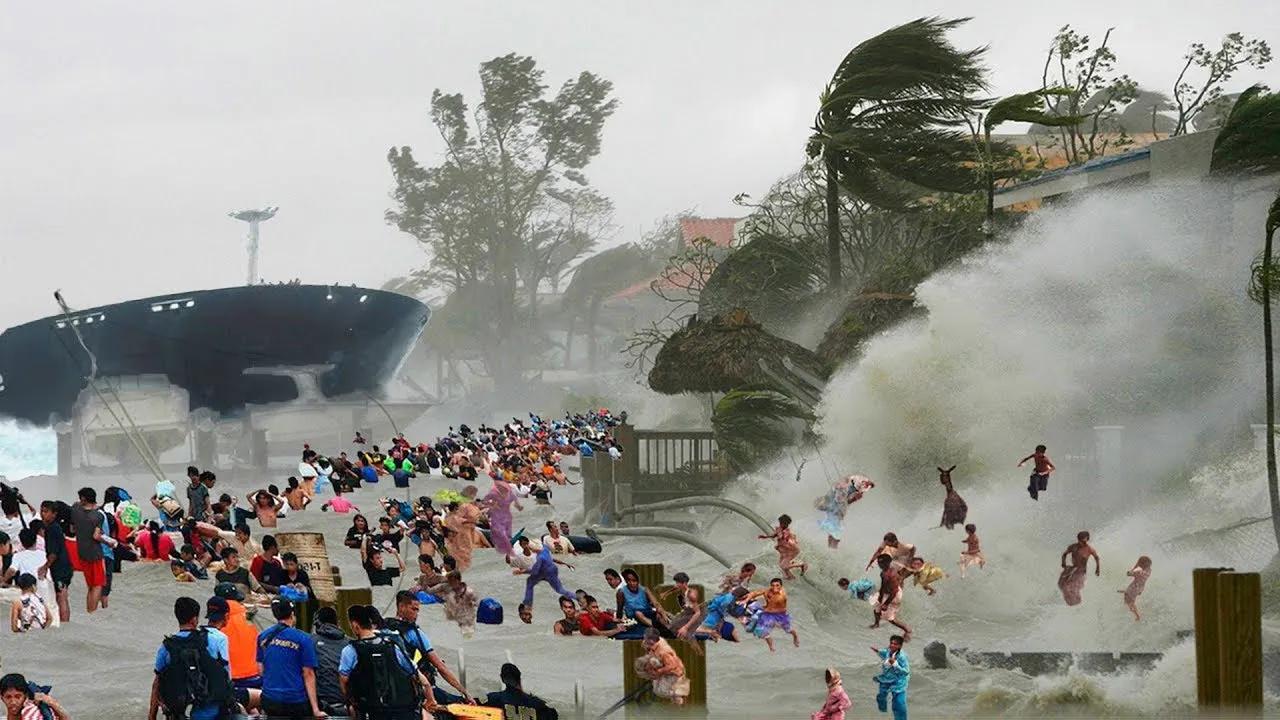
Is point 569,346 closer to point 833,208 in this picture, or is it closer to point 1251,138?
point 833,208

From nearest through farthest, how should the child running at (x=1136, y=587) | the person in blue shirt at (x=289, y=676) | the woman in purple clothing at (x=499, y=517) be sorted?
the person in blue shirt at (x=289, y=676) < the child running at (x=1136, y=587) < the woman in purple clothing at (x=499, y=517)

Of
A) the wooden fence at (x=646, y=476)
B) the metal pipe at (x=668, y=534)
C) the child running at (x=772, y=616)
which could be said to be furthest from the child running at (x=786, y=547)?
the wooden fence at (x=646, y=476)

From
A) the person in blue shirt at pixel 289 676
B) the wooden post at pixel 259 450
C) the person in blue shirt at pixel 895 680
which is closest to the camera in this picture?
the person in blue shirt at pixel 289 676

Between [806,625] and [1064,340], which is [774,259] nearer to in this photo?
[1064,340]

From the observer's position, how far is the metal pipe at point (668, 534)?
1166 inches

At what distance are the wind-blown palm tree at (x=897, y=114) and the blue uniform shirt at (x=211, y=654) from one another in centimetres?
3639

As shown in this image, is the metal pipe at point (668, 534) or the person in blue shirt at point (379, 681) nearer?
the person in blue shirt at point (379, 681)

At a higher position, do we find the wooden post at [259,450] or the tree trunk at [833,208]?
the tree trunk at [833,208]

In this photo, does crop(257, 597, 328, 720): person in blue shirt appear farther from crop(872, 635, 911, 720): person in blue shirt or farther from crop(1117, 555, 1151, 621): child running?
crop(1117, 555, 1151, 621): child running

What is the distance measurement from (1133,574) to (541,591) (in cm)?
886

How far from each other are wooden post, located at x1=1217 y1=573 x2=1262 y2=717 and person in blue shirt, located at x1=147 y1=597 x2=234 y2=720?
7784 mm

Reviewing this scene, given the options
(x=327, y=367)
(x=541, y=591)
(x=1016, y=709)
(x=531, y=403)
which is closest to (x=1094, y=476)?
(x=541, y=591)

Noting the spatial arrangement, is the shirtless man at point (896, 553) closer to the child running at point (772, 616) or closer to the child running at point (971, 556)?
the child running at point (772, 616)

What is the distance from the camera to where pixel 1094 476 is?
100 ft
